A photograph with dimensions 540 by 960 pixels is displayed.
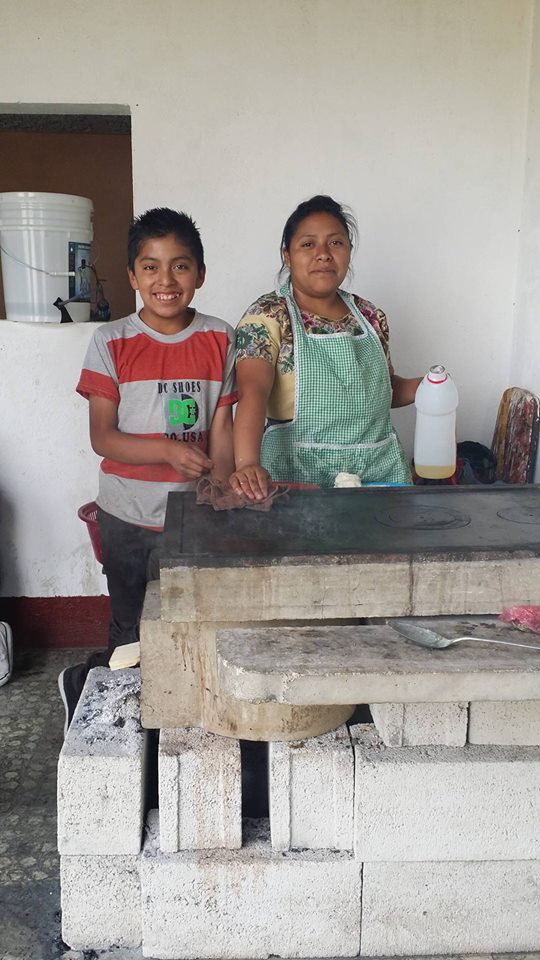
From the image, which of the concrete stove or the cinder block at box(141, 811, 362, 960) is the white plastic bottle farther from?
the cinder block at box(141, 811, 362, 960)

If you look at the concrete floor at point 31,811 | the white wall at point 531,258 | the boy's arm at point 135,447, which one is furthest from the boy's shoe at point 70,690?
the white wall at point 531,258

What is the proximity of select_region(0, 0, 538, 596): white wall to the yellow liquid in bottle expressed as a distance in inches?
32.3

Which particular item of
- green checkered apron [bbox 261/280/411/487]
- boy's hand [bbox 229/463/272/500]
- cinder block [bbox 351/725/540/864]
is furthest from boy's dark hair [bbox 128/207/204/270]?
cinder block [bbox 351/725/540/864]

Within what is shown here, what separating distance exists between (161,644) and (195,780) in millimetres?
306

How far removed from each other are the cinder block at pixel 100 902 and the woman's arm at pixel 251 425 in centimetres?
86

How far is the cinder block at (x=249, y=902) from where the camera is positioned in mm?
1867

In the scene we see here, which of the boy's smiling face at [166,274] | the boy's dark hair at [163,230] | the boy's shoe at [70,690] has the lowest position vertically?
the boy's shoe at [70,690]

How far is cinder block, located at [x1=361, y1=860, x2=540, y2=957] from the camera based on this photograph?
1887 mm

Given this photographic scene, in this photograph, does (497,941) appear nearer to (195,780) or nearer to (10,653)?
(195,780)

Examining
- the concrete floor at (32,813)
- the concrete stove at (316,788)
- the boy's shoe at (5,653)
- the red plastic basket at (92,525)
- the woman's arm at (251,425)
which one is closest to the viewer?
the concrete stove at (316,788)

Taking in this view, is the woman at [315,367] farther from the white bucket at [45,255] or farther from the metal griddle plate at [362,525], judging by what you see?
the white bucket at [45,255]

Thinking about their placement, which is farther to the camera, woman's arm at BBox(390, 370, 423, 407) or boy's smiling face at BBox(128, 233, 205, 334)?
woman's arm at BBox(390, 370, 423, 407)

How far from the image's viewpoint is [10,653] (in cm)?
344

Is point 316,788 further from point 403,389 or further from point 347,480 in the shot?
point 403,389
